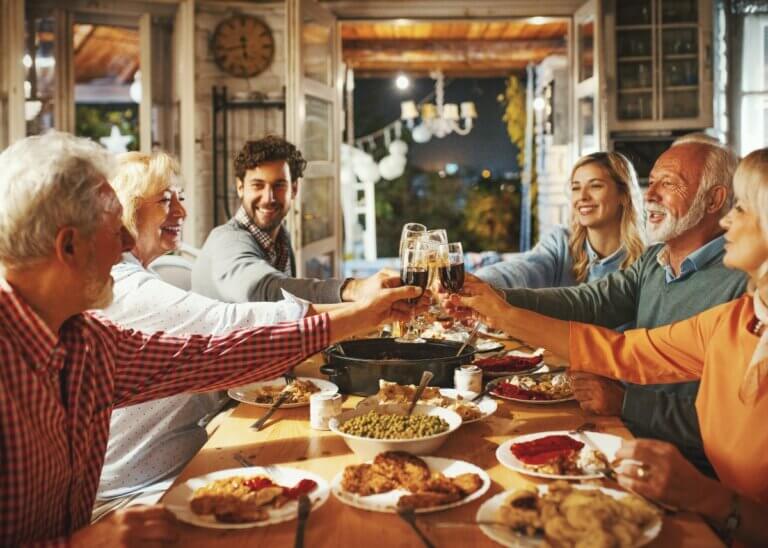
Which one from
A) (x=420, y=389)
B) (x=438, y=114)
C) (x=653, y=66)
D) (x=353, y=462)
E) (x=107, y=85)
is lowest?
(x=353, y=462)

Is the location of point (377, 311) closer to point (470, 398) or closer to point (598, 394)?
point (470, 398)

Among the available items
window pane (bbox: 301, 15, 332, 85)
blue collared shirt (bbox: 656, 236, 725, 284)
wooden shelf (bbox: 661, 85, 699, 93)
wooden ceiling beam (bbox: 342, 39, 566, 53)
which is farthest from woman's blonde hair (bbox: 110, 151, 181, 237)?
wooden ceiling beam (bbox: 342, 39, 566, 53)

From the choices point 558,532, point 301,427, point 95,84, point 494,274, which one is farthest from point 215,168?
point 95,84

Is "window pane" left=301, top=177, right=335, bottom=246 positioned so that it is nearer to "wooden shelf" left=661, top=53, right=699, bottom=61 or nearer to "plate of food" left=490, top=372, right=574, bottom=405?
"wooden shelf" left=661, top=53, right=699, bottom=61

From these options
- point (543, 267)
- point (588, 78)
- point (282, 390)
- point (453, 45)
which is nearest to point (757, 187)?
point (282, 390)

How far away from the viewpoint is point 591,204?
3.75 m

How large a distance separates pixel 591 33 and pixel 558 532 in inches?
191

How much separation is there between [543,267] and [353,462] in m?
2.37

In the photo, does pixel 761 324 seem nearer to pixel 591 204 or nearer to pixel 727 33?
pixel 591 204

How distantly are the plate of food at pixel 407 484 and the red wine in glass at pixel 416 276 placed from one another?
2.12 ft

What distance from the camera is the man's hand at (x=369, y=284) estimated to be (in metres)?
2.47

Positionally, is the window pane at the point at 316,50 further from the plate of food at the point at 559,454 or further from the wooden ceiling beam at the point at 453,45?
the plate of food at the point at 559,454

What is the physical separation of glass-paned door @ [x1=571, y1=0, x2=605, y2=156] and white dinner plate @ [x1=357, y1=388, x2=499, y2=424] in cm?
372

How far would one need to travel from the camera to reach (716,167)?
2.57 metres
